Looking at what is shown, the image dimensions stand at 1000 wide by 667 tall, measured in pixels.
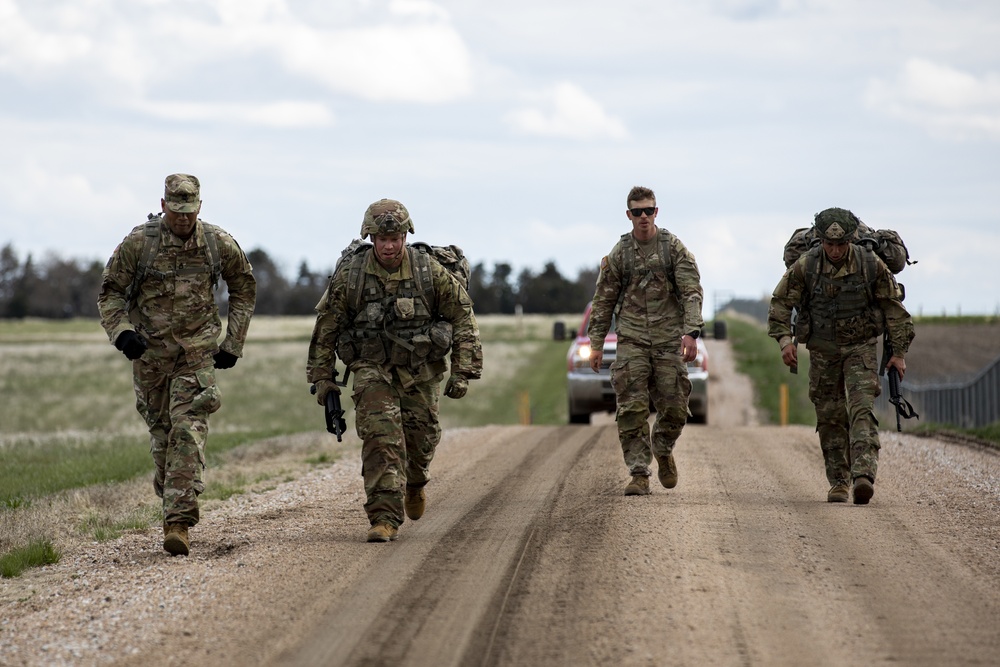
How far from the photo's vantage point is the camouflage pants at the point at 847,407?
9352 millimetres

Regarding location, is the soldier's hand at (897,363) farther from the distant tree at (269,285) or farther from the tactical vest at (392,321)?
the distant tree at (269,285)

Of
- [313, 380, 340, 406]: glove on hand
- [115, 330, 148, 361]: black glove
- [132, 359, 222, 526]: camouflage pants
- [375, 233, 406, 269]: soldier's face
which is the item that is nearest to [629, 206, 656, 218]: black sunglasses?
[375, 233, 406, 269]: soldier's face

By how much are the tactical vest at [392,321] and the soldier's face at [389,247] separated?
13 cm

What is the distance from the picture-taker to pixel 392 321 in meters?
8.23

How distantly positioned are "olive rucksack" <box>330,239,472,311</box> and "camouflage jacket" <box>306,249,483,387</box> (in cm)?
2

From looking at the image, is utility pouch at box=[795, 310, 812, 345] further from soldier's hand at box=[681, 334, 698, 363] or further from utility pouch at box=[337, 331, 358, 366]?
utility pouch at box=[337, 331, 358, 366]

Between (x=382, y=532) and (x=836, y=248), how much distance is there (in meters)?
4.00

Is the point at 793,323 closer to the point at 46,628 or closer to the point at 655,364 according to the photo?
the point at 655,364

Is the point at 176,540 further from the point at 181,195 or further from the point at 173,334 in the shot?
the point at 181,195

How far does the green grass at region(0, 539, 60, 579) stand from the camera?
802 cm

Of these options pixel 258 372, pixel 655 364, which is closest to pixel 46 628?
pixel 655 364

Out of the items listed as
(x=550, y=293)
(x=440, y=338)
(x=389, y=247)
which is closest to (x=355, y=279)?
(x=389, y=247)

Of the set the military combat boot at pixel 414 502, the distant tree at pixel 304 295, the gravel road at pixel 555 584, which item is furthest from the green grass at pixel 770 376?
the distant tree at pixel 304 295

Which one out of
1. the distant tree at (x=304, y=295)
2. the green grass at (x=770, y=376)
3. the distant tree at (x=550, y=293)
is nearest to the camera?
the green grass at (x=770, y=376)
